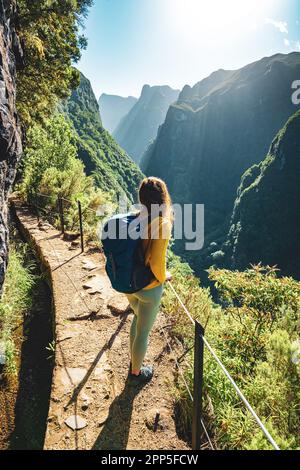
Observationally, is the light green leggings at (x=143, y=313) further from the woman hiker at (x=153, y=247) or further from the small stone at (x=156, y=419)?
the small stone at (x=156, y=419)

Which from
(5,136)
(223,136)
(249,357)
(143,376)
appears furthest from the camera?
(223,136)

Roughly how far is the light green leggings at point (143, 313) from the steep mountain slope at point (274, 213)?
64.6 m

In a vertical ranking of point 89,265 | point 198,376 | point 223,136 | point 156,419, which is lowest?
point 156,419

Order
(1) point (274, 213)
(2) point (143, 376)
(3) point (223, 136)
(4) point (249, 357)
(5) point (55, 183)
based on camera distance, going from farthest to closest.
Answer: (3) point (223, 136) < (1) point (274, 213) < (5) point (55, 183) < (4) point (249, 357) < (2) point (143, 376)

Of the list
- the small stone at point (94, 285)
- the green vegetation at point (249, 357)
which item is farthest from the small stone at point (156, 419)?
the small stone at point (94, 285)

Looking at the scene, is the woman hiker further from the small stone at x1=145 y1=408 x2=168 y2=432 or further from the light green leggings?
the small stone at x1=145 y1=408 x2=168 y2=432

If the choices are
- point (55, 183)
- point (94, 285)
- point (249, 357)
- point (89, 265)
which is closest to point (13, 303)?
point (94, 285)

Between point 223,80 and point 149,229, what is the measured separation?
188m

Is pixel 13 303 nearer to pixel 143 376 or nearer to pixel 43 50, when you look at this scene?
pixel 143 376

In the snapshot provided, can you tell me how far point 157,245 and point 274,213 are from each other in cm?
7373

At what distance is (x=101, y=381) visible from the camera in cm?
306

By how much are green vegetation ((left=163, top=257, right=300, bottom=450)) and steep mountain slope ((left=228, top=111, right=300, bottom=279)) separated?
62.3 meters
